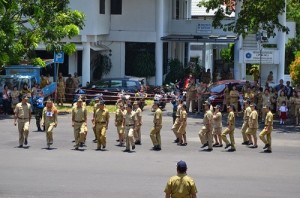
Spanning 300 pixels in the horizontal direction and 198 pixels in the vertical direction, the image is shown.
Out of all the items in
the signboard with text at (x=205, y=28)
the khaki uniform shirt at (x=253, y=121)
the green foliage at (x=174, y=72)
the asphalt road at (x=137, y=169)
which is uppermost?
the signboard with text at (x=205, y=28)

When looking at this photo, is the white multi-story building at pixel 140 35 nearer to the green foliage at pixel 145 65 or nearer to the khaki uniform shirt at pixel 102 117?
the green foliage at pixel 145 65

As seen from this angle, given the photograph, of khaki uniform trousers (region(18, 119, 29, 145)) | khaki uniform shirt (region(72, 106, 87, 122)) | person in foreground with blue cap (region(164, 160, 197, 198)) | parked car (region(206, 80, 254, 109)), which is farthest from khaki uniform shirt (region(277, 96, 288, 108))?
person in foreground with blue cap (region(164, 160, 197, 198))

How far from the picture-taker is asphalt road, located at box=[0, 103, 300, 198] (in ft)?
62.5

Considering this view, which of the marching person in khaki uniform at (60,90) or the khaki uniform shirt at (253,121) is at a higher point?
the marching person in khaki uniform at (60,90)

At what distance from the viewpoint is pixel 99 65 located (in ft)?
152

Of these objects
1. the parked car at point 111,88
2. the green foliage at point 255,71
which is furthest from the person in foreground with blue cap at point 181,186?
the green foliage at point 255,71

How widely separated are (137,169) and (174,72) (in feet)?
83.2

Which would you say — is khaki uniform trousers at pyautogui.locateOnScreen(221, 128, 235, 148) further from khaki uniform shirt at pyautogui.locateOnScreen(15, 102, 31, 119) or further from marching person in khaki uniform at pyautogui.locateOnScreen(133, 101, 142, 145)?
khaki uniform shirt at pyautogui.locateOnScreen(15, 102, 31, 119)

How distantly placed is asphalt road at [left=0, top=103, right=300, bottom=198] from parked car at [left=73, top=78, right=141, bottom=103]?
370 inches

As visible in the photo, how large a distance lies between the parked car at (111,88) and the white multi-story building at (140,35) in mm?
3917

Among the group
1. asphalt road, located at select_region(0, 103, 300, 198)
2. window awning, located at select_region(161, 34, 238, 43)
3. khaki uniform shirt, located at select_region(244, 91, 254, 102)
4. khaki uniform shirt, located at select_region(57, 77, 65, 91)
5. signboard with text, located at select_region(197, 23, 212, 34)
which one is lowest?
asphalt road, located at select_region(0, 103, 300, 198)

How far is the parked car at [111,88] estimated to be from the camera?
38.5 m

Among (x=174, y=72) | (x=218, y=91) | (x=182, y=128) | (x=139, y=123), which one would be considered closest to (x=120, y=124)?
(x=139, y=123)

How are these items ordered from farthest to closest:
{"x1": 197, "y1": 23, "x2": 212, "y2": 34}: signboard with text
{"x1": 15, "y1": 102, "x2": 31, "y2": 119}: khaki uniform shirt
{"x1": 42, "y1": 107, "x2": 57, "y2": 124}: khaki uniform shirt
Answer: {"x1": 197, "y1": 23, "x2": 212, "y2": 34}: signboard with text, {"x1": 15, "y1": 102, "x2": 31, "y2": 119}: khaki uniform shirt, {"x1": 42, "y1": 107, "x2": 57, "y2": 124}: khaki uniform shirt
